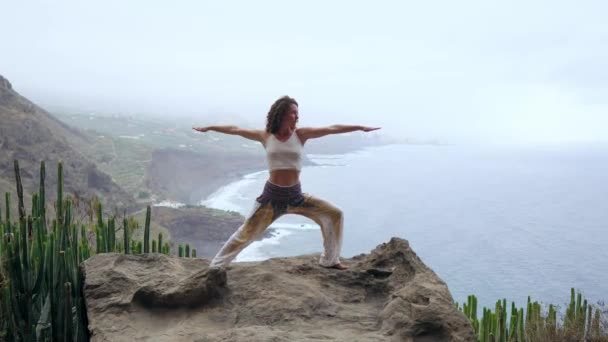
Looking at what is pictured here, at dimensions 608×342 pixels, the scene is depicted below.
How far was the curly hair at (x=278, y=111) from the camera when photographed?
5.69 metres

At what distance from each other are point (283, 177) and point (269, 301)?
127 cm

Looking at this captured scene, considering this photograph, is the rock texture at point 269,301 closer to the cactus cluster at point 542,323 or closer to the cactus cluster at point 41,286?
the cactus cluster at point 41,286

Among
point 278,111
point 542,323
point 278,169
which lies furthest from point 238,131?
point 542,323

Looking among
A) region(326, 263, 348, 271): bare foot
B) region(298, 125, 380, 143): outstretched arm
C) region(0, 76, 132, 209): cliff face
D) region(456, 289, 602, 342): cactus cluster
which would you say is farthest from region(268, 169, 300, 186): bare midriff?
region(0, 76, 132, 209): cliff face

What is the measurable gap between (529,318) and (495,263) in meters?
12.3

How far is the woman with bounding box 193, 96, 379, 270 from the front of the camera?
5699mm

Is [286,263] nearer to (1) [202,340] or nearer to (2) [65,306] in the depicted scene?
(1) [202,340]

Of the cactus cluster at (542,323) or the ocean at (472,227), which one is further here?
the ocean at (472,227)

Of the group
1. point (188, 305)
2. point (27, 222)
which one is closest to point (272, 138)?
point (188, 305)

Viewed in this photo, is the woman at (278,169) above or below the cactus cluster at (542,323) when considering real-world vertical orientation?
above

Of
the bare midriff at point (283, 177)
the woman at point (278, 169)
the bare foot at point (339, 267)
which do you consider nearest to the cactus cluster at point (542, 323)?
the bare foot at point (339, 267)

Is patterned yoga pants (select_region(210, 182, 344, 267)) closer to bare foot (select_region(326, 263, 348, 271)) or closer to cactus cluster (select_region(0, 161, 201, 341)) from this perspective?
bare foot (select_region(326, 263, 348, 271))

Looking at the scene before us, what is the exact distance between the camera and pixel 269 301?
16.8 feet

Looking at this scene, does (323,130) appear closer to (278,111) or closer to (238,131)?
(278,111)
